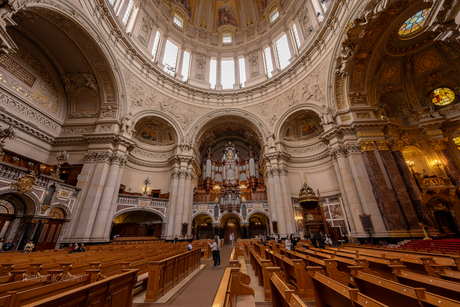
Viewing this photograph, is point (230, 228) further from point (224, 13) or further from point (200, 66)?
point (224, 13)

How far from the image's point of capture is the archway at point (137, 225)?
15375mm

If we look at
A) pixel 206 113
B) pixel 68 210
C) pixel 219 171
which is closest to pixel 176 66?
pixel 206 113

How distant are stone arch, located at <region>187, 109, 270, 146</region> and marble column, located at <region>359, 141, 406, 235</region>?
8.12m

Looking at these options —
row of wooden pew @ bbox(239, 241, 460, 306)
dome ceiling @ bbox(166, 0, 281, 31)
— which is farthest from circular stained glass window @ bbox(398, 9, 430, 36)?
dome ceiling @ bbox(166, 0, 281, 31)

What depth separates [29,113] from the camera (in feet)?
39.1

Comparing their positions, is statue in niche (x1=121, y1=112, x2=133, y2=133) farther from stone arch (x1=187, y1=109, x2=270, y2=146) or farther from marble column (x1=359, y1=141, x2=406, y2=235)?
marble column (x1=359, y1=141, x2=406, y2=235)

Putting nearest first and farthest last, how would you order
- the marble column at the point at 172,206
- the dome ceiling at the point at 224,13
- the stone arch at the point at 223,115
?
1. the marble column at the point at 172,206
2. the stone arch at the point at 223,115
3. the dome ceiling at the point at 224,13

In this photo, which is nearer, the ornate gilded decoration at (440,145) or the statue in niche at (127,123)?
the ornate gilded decoration at (440,145)

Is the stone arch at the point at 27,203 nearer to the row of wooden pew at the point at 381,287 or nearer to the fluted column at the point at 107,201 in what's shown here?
the fluted column at the point at 107,201

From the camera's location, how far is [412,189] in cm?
1119

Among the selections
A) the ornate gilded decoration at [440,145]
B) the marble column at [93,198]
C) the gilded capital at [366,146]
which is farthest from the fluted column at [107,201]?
the ornate gilded decoration at [440,145]

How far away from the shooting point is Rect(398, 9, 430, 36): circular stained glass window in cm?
1081

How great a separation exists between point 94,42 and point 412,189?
22.1 meters

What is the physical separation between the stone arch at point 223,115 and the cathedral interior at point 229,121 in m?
0.14
